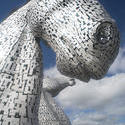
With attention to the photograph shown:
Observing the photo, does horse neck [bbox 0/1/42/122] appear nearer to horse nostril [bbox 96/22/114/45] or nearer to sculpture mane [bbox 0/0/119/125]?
sculpture mane [bbox 0/0/119/125]

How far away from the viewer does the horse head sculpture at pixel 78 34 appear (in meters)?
0.88

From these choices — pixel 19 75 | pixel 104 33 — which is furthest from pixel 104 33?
pixel 19 75

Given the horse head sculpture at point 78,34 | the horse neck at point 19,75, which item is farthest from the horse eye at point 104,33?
the horse neck at point 19,75

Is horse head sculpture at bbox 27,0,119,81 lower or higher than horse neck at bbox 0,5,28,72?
lower

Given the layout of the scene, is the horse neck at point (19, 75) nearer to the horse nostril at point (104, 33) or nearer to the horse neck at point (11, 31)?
the horse neck at point (11, 31)

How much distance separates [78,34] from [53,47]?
0.13 m

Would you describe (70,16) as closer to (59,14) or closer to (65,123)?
(59,14)

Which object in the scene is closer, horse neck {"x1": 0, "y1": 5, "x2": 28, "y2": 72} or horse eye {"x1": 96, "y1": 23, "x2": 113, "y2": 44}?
horse eye {"x1": 96, "y1": 23, "x2": 113, "y2": 44}

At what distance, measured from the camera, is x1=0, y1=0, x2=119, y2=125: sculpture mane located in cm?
88

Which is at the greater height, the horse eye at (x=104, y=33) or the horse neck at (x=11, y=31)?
the horse neck at (x=11, y=31)

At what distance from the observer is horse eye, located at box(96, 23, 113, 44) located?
871mm

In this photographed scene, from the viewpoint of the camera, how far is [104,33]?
88 centimetres

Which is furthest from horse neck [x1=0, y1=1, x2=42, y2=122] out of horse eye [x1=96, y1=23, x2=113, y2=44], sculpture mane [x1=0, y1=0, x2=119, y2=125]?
horse eye [x1=96, y1=23, x2=113, y2=44]

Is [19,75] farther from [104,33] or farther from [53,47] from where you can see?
[104,33]
